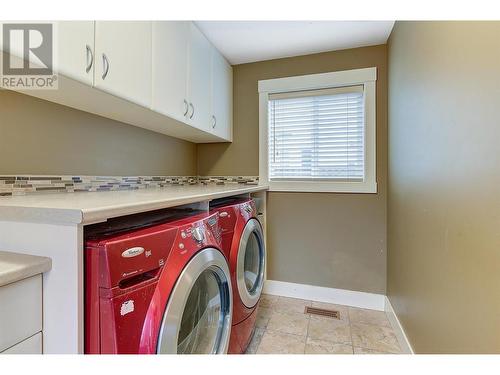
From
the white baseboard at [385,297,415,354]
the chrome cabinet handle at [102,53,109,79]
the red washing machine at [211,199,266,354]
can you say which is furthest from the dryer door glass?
the chrome cabinet handle at [102,53,109,79]

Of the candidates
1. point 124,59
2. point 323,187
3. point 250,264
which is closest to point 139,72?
point 124,59

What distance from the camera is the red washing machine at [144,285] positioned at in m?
0.63

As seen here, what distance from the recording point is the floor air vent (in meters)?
1.96

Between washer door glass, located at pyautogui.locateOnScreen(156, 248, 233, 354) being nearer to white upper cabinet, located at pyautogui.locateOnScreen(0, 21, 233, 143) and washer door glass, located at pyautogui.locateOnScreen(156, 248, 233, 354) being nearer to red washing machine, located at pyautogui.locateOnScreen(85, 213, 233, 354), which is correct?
red washing machine, located at pyautogui.locateOnScreen(85, 213, 233, 354)

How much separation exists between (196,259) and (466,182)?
3.21 ft

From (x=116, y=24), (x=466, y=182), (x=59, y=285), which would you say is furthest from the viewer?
(x=116, y=24)

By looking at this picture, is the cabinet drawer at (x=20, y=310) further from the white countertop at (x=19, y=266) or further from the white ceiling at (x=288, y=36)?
the white ceiling at (x=288, y=36)

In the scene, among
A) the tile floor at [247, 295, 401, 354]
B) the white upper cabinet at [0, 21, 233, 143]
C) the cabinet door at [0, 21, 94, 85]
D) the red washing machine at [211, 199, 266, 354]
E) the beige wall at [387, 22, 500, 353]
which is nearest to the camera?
the beige wall at [387, 22, 500, 353]

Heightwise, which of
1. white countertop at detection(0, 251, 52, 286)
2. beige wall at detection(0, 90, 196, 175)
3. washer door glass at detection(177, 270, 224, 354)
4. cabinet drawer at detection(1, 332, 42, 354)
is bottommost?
washer door glass at detection(177, 270, 224, 354)

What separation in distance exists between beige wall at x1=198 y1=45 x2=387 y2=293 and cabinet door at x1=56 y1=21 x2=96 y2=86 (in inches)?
59.9

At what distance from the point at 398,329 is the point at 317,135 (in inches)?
61.7

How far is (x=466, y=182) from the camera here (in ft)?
2.83
